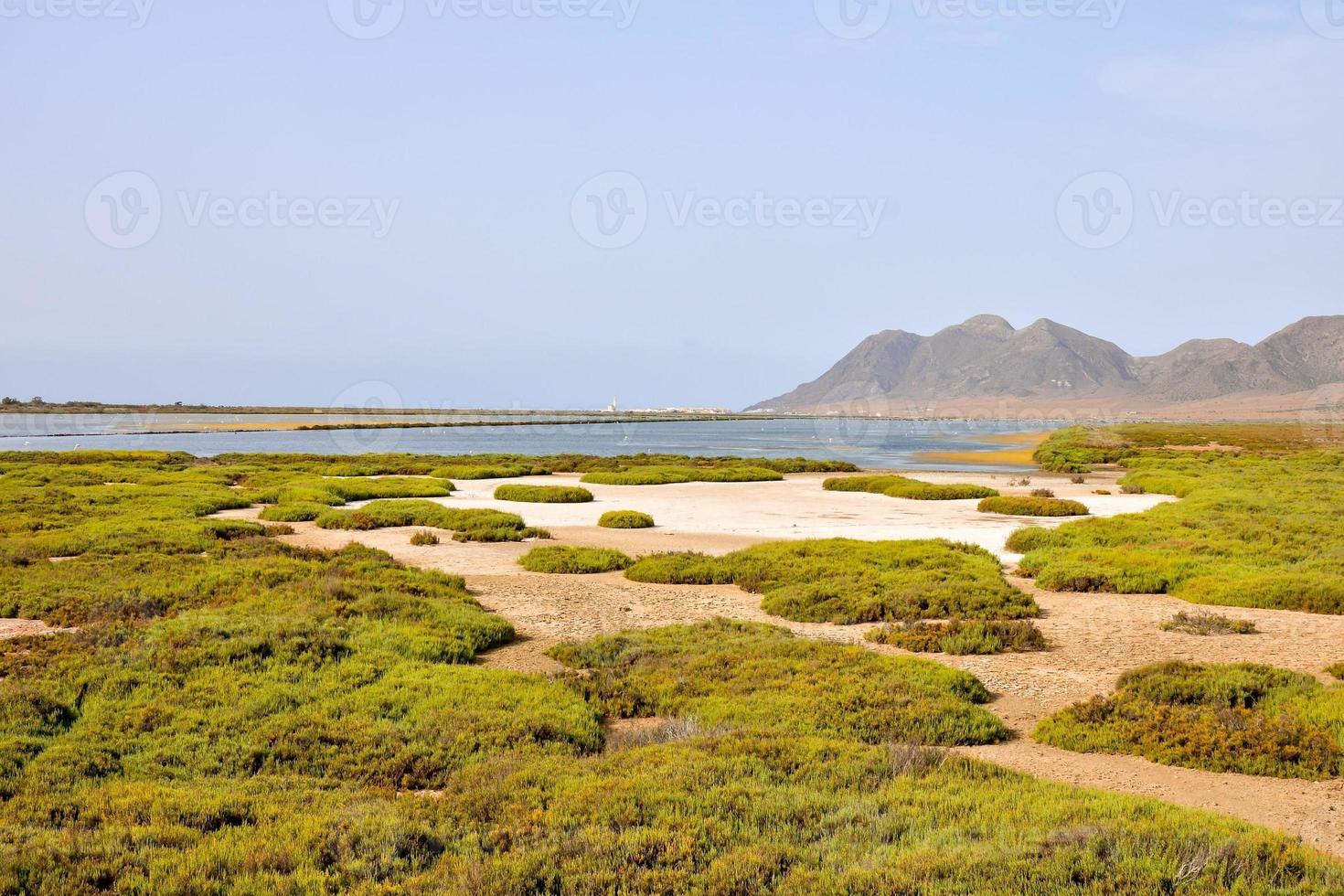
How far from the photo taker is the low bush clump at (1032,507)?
33.5 meters

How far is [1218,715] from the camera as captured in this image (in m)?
9.57

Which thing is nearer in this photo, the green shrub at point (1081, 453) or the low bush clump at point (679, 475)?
the low bush clump at point (679, 475)

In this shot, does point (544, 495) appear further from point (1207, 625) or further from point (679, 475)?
point (1207, 625)

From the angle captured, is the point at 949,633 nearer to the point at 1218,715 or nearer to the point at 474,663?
the point at 1218,715

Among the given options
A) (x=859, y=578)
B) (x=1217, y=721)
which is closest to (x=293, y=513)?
(x=859, y=578)

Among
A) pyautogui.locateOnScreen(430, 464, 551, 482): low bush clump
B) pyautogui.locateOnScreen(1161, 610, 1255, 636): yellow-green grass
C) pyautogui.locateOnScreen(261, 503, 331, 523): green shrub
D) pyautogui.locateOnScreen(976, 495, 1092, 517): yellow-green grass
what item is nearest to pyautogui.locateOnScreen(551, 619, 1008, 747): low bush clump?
pyautogui.locateOnScreen(1161, 610, 1255, 636): yellow-green grass

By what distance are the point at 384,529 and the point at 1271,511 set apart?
2712cm

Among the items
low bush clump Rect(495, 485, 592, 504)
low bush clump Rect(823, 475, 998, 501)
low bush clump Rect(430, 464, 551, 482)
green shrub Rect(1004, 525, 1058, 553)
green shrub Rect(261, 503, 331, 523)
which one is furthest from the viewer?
low bush clump Rect(430, 464, 551, 482)

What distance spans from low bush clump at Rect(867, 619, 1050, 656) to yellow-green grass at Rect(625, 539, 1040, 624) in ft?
4.01

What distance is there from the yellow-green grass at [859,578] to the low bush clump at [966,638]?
122cm

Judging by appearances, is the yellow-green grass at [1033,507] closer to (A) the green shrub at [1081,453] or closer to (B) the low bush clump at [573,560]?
(B) the low bush clump at [573,560]

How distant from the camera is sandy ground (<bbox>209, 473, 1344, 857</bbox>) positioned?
8281 millimetres

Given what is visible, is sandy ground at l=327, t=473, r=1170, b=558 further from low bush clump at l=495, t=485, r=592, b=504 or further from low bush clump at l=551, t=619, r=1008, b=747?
low bush clump at l=551, t=619, r=1008, b=747

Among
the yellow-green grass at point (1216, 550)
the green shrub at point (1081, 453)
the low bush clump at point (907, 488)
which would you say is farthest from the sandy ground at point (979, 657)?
the green shrub at point (1081, 453)
